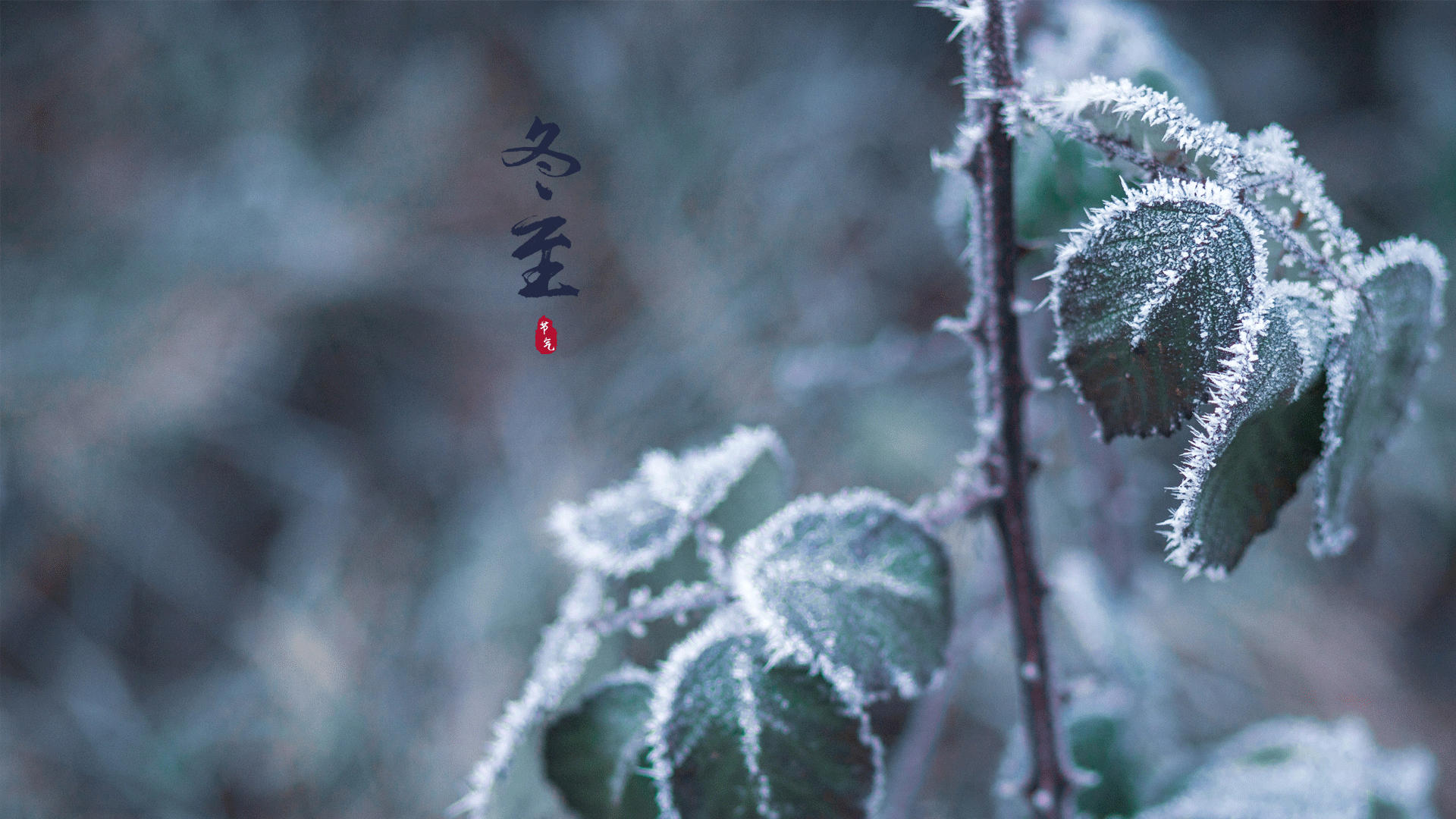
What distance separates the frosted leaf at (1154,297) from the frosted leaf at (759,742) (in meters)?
0.17

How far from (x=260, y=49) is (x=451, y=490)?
2.96ft

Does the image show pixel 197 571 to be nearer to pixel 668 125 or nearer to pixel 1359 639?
pixel 668 125

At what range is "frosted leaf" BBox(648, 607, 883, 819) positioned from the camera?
1.22 ft

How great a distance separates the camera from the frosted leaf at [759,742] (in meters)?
0.37

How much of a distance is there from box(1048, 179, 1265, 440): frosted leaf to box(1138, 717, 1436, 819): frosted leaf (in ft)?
1.21

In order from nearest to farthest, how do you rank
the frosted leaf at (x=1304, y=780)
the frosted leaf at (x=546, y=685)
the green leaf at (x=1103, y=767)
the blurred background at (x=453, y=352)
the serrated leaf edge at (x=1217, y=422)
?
1. the serrated leaf edge at (x=1217, y=422)
2. the frosted leaf at (x=546, y=685)
3. the frosted leaf at (x=1304, y=780)
4. the green leaf at (x=1103, y=767)
5. the blurred background at (x=453, y=352)

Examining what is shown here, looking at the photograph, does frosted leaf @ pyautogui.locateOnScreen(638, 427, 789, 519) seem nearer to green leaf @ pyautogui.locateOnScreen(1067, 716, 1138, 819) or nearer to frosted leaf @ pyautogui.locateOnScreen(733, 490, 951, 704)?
frosted leaf @ pyautogui.locateOnScreen(733, 490, 951, 704)

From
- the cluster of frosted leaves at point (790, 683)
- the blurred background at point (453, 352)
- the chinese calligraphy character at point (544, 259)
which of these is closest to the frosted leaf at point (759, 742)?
the cluster of frosted leaves at point (790, 683)

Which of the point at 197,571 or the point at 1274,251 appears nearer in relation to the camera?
the point at 1274,251

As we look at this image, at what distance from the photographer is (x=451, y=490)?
5.04 ft

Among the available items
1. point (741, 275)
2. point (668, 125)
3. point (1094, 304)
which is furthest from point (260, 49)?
point (1094, 304)

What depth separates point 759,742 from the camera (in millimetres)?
371

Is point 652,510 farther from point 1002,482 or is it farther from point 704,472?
point 1002,482

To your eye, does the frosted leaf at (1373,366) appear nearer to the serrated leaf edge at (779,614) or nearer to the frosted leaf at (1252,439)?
the frosted leaf at (1252,439)
